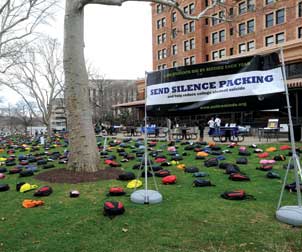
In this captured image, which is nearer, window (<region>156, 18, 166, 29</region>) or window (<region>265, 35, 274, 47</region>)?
window (<region>265, 35, 274, 47</region>)

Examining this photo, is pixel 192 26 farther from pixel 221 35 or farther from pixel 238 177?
pixel 238 177

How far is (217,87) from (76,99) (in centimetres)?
419

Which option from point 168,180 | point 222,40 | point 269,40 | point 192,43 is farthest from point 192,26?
point 168,180

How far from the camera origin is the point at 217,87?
4.75 metres

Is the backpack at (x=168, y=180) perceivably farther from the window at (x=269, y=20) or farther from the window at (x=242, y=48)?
the window at (x=242, y=48)

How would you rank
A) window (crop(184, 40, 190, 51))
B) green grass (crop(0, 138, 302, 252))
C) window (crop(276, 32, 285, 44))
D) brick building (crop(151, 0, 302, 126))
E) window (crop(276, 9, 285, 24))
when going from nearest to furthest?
green grass (crop(0, 138, 302, 252)) → brick building (crop(151, 0, 302, 126)) → window (crop(276, 9, 285, 24)) → window (crop(276, 32, 285, 44)) → window (crop(184, 40, 190, 51))

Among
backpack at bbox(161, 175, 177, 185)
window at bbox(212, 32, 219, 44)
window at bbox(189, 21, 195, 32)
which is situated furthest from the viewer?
window at bbox(189, 21, 195, 32)

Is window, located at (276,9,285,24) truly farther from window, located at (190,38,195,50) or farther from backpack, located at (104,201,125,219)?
backpack, located at (104,201,125,219)

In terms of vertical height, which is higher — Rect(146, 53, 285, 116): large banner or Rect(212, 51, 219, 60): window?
Rect(212, 51, 219, 60): window

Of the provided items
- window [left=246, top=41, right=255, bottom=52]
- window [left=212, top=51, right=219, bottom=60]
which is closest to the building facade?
window [left=212, top=51, right=219, bottom=60]

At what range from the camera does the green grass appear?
3.48 metres

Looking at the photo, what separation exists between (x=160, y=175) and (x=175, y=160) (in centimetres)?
263

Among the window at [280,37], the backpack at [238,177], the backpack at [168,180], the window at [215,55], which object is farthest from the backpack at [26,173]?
the window at [215,55]

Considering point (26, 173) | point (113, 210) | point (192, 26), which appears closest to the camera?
point (113, 210)
